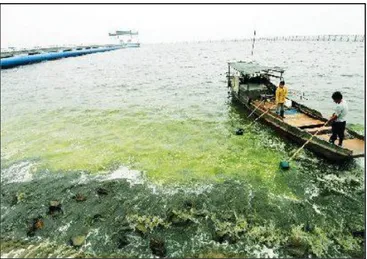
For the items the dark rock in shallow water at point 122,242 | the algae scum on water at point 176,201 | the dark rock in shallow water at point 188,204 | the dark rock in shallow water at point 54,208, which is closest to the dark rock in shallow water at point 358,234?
the algae scum on water at point 176,201

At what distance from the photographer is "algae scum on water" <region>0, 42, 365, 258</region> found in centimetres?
869

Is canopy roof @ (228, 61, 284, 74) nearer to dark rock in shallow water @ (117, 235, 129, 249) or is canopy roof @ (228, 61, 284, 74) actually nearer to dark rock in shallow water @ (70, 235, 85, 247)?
dark rock in shallow water @ (117, 235, 129, 249)

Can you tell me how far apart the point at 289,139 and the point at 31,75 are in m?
41.3

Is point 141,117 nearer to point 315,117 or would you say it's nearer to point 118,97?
point 118,97

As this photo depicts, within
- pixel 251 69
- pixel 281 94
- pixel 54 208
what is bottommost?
pixel 54 208

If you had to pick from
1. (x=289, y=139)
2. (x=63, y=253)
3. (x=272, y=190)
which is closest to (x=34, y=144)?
(x=63, y=253)

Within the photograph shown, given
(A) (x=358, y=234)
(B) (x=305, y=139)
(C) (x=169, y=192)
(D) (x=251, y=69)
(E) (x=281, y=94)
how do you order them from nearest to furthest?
(A) (x=358, y=234) < (C) (x=169, y=192) < (B) (x=305, y=139) < (E) (x=281, y=94) < (D) (x=251, y=69)

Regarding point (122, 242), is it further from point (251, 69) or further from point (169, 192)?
point (251, 69)

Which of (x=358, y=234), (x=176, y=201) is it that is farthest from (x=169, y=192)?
(x=358, y=234)

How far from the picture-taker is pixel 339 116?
12.1 metres

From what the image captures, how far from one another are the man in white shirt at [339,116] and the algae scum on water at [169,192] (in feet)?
5.25

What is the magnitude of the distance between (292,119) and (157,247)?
38.8 ft

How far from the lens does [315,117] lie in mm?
16766

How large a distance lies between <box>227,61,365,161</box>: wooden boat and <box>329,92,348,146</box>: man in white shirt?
549 millimetres
